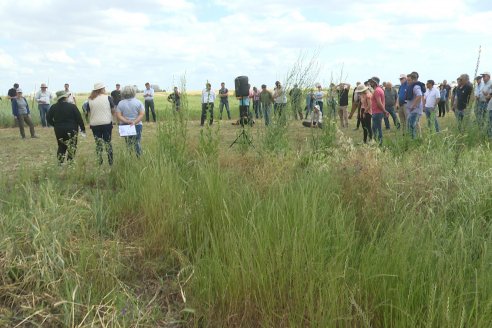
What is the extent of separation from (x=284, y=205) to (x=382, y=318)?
109 cm

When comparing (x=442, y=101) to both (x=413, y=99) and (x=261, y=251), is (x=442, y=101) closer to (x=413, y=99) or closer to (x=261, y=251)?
(x=413, y=99)

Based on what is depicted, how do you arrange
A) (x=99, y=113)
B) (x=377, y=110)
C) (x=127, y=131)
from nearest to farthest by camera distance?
(x=127, y=131), (x=99, y=113), (x=377, y=110)

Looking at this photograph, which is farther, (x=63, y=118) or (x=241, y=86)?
(x=241, y=86)

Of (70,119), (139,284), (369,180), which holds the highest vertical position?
(70,119)

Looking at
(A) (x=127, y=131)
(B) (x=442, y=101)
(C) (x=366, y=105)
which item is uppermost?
(C) (x=366, y=105)

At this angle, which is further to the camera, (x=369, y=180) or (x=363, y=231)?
(x=369, y=180)

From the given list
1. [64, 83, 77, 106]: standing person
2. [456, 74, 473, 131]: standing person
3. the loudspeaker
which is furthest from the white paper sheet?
[456, 74, 473, 131]: standing person

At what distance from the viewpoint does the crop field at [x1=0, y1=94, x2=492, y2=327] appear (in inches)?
92.4

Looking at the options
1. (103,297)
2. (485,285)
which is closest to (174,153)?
(103,297)

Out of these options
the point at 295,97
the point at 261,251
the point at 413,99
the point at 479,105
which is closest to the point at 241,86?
the point at 413,99

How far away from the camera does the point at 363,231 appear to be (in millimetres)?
3285

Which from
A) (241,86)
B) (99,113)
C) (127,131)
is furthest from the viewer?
(241,86)

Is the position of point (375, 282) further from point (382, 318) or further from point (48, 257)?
point (48, 257)

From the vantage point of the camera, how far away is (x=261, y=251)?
2.62 meters
